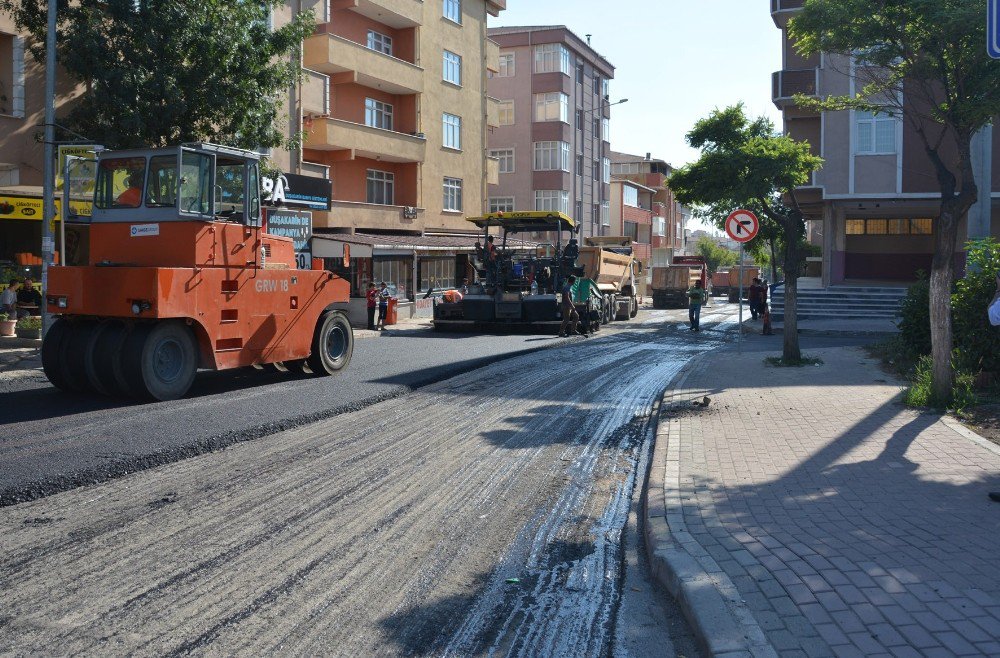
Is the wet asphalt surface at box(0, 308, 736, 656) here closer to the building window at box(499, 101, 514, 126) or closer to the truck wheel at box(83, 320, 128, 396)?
the truck wheel at box(83, 320, 128, 396)

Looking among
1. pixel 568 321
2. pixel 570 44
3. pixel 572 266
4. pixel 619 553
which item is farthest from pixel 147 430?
pixel 570 44

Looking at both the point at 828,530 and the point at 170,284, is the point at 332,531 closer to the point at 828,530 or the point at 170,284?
Result: the point at 828,530

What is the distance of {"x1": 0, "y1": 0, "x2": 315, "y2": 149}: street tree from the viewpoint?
16.1m

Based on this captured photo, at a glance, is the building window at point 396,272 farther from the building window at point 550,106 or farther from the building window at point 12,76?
the building window at point 550,106

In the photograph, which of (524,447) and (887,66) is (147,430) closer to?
(524,447)

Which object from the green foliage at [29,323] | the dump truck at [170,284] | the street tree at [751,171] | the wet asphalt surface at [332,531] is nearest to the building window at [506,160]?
the street tree at [751,171]

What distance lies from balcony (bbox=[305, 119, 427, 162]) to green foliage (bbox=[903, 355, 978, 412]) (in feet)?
71.2

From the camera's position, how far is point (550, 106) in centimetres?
5116

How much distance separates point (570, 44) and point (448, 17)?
53.4 feet

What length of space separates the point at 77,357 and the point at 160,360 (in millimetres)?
986

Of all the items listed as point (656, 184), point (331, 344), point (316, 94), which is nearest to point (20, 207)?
point (331, 344)

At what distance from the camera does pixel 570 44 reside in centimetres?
5234

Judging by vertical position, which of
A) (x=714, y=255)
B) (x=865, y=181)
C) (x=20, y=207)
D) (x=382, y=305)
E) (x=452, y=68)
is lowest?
(x=382, y=305)

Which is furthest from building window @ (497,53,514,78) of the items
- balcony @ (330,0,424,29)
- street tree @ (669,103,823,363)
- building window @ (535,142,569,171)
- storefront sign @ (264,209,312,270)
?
street tree @ (669,103,823,363)
